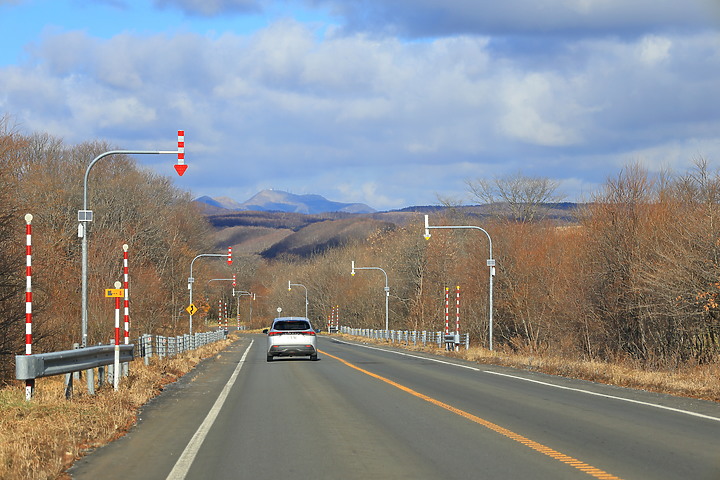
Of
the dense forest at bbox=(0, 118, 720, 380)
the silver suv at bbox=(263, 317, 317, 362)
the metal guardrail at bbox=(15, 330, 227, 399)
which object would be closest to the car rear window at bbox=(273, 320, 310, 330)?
the silver suv at bbox=(263, 317, 317, 362)

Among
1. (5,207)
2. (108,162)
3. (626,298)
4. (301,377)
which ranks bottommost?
(301,377)

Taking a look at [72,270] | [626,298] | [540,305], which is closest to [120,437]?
[626,298]

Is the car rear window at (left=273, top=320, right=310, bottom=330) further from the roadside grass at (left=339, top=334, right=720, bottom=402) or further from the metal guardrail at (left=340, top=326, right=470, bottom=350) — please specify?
the metal guardrail at (left=340, top=326, right=470, bottom=350)

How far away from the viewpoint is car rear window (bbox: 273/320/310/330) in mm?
32375

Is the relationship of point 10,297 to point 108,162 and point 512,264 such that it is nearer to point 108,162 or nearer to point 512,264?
point 512,264

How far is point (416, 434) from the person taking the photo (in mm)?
11398

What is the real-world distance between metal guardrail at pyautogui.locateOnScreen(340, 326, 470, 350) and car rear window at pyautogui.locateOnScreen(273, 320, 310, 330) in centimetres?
910

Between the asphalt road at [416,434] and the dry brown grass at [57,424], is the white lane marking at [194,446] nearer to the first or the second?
the asphalt road at [416,434]

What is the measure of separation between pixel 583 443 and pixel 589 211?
2434cm

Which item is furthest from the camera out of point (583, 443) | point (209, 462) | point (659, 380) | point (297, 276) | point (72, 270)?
point (297, 276)

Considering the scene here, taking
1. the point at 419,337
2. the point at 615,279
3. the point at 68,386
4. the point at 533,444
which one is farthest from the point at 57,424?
the point at 419,337

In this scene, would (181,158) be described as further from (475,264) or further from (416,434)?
(475,264)

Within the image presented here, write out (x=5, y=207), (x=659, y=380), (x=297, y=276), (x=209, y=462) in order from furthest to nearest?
(x=297, y=276) < (x=5, y=207) < (x=659, y=380) < (x=209, y=462)

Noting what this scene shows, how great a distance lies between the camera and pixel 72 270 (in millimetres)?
41062
